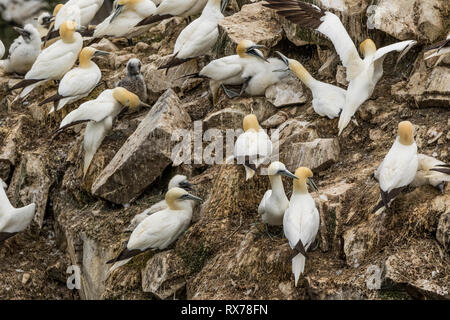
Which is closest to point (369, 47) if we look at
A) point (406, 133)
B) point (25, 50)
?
point (406, 133)

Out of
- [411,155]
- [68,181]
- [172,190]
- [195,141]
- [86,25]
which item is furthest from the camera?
[86,25]

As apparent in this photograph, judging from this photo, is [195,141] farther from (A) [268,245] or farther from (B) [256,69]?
(A) [268,245]

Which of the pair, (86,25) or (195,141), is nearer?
(195,141)

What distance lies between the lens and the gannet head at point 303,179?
8969mm

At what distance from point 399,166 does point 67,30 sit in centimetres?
514

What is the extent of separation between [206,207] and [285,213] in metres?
1.17

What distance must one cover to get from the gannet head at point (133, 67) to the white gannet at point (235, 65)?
94 centimetres

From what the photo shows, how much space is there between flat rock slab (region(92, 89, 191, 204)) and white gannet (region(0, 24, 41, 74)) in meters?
2.95

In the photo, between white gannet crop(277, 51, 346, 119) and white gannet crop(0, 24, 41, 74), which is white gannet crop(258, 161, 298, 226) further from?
white gannet crop(0, 24, 41, 74)

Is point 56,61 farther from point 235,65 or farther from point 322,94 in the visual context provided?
point 322,94

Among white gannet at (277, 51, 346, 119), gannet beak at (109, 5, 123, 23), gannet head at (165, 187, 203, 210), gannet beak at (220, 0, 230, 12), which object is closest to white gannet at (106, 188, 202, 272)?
gannet head at (165, 187, 203, 210)

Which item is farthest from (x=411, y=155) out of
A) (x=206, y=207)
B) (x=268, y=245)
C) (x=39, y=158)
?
(x=39, y=158)

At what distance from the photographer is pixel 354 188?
9.31 metres

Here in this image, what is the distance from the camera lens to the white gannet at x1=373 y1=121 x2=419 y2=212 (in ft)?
28.5
